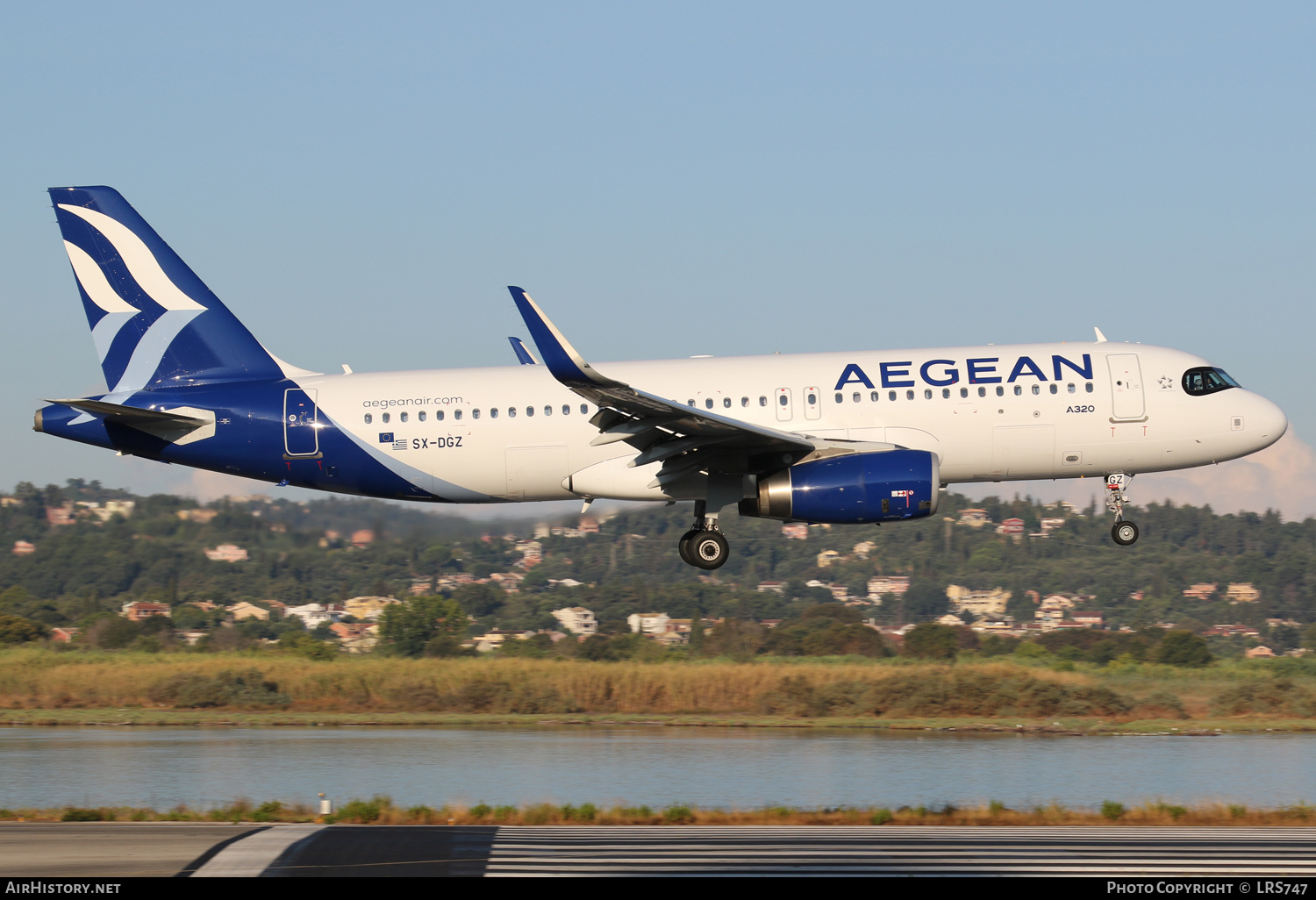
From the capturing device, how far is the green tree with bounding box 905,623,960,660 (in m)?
61.2

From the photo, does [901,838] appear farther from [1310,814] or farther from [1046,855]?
[1310,814]

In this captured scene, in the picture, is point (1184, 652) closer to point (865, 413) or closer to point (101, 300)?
point (865, 413)

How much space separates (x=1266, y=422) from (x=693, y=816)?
605 inches

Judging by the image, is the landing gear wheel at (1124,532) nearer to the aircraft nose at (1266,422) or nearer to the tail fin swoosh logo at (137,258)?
the aircraft nose at (1266,422)

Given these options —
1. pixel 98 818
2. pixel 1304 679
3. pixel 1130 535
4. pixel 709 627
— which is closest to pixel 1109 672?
pixel 1304 679

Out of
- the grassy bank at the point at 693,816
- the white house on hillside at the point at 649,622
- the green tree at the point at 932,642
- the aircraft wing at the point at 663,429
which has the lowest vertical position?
the grassy bank at the point at 693,816

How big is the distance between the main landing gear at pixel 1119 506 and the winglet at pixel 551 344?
1250cm

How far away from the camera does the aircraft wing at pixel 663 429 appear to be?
971 inches

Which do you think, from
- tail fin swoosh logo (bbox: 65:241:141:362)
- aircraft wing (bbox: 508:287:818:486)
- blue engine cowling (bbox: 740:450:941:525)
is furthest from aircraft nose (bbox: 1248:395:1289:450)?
tail fin swoosh logo (bbox: 65:241:141:362)

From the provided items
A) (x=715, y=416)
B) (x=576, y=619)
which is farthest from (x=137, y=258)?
(x=576, y=619)

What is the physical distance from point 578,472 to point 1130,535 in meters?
12.5

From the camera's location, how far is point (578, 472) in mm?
29375

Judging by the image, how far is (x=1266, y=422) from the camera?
3005 centimetres

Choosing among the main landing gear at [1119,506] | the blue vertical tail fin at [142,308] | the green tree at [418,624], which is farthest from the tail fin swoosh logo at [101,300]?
the green tree at [418,624]
